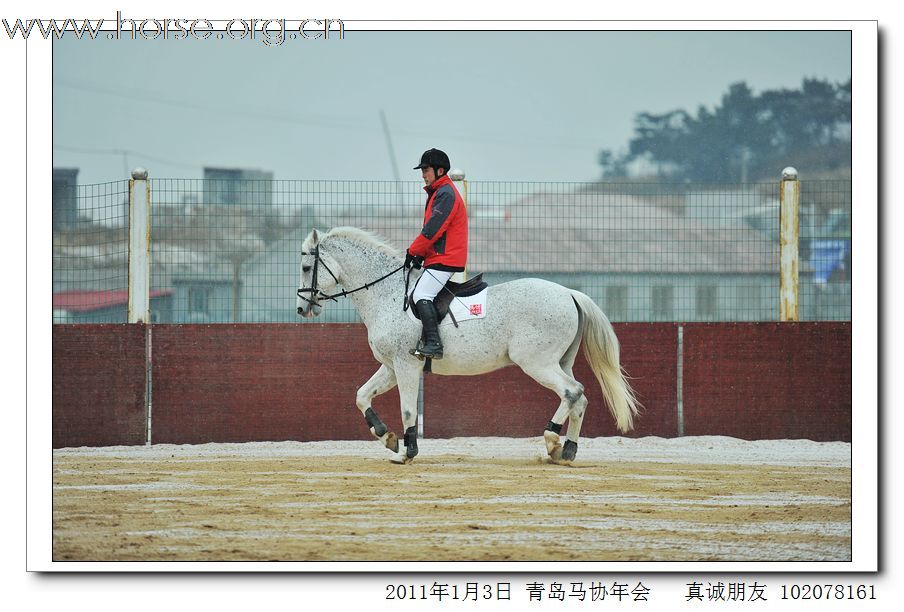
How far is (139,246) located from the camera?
37.3ft

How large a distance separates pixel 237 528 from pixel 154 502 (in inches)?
48.0

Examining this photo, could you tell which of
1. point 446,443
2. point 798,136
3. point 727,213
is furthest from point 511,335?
point 798,136

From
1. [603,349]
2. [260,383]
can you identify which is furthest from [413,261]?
[260,383]

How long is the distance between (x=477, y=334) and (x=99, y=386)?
4439mm

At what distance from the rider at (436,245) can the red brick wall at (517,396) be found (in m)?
2.27

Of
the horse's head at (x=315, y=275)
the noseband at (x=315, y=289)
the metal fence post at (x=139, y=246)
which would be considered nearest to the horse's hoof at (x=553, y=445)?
the noseband at (x=315, y=289)

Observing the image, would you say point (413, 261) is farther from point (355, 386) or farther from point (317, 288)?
point (355, 386)

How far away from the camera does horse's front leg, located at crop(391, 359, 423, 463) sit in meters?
9.31

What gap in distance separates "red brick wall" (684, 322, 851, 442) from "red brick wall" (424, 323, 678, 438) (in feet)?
1.43

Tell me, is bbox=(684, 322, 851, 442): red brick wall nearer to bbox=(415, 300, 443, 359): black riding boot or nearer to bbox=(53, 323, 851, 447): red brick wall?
bbox=(53, 323, 851, 447): red brick wall

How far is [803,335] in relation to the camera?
1152cm

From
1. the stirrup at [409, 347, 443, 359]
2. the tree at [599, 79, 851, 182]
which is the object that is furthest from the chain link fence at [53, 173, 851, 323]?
the tree at [599, 79, 851, 182]

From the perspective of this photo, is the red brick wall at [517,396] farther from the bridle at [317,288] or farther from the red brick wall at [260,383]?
the bridle at [317,288]

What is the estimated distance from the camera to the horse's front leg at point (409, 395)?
9.31 m
